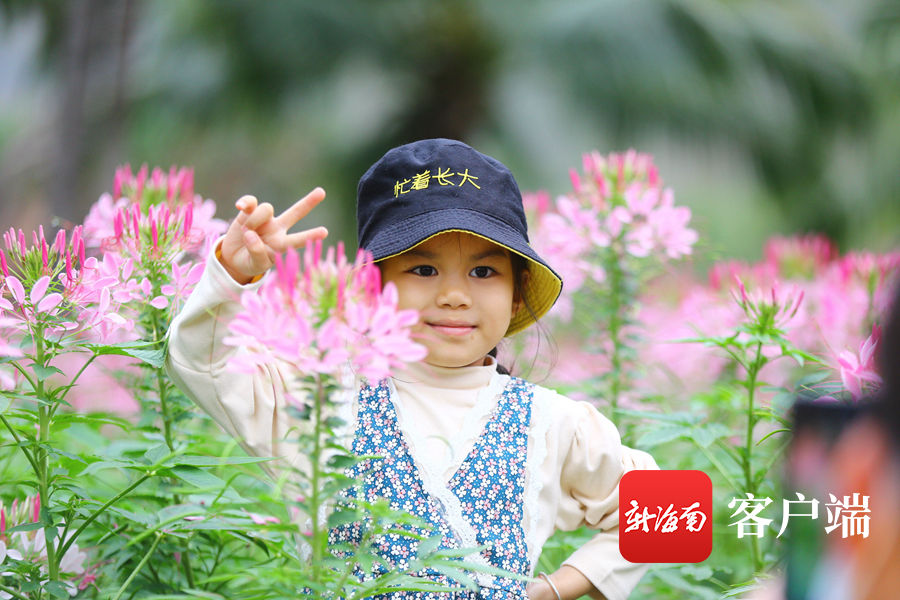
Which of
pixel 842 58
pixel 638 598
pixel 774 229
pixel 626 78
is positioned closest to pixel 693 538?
pixel 638 598

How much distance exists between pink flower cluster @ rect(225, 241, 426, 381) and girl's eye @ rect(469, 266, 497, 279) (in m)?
0.49

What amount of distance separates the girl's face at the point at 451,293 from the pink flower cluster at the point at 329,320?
436 mm

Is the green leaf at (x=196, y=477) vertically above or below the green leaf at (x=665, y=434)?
below

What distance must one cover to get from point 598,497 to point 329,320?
2.27ft

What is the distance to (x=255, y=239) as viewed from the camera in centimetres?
109

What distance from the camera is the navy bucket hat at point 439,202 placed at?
1.29 metres

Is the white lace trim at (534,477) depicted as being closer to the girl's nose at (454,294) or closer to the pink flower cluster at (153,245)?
the girl's nose at (454,294)

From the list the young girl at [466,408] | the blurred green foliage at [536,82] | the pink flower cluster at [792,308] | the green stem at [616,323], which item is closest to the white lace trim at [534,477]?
the young girl at [466,408]

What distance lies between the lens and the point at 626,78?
8211 mm

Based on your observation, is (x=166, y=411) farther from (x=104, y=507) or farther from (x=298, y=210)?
(x=298, y=210)

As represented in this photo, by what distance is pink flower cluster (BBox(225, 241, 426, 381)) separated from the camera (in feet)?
2.75

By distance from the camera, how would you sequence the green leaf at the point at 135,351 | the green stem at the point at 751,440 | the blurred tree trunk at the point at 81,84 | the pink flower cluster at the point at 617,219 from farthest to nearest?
the blurred tree trunk at the point at 81,84, the pink flower cluster at the point at 617,219, the green stem at the point at 751,440, the green leaf at the point at 135,351

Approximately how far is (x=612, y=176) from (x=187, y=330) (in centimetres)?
103

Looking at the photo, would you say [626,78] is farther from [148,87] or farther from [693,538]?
[693,538]
